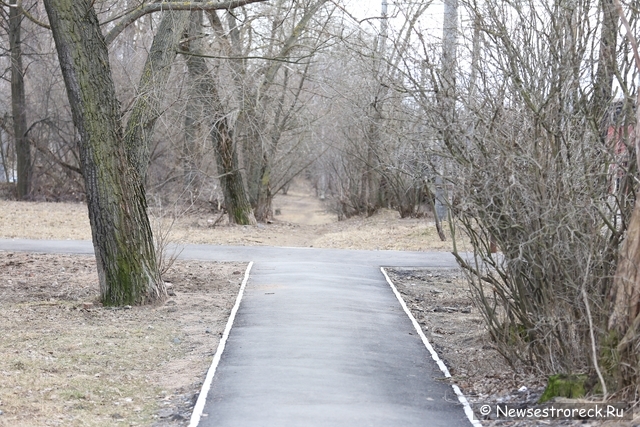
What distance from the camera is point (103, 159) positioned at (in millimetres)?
12320

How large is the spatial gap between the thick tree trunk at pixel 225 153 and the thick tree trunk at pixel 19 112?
44.3 feet

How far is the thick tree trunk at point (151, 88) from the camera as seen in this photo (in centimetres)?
1345

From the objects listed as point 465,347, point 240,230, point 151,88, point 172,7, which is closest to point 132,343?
point 465,347

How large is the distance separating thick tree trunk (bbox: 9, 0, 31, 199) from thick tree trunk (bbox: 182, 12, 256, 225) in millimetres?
13495

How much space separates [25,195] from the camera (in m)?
39.4

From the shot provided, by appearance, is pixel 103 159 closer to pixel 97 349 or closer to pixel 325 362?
pixel 97 349

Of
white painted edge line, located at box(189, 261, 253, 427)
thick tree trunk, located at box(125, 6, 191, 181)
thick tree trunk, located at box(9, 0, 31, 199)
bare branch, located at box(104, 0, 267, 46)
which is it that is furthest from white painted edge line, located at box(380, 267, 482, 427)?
thick tree trunk, located at box(9, 0, 31, 199)

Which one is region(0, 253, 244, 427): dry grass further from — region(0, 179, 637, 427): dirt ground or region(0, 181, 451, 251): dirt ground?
region(0, 181, 451, 251): dirt ground

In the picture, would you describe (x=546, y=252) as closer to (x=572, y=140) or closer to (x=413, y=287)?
(x=572, y=140)

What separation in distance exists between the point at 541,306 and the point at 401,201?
24.3m

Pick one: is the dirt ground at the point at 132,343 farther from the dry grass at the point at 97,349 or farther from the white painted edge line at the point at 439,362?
the white painted edge line at the point at 439,362

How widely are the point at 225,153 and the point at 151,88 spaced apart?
13.1 meters

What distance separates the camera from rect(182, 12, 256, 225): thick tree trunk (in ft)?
74.7

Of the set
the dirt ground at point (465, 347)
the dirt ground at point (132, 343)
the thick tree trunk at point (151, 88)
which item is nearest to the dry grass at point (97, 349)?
the dirt ground at point (132, 343)
